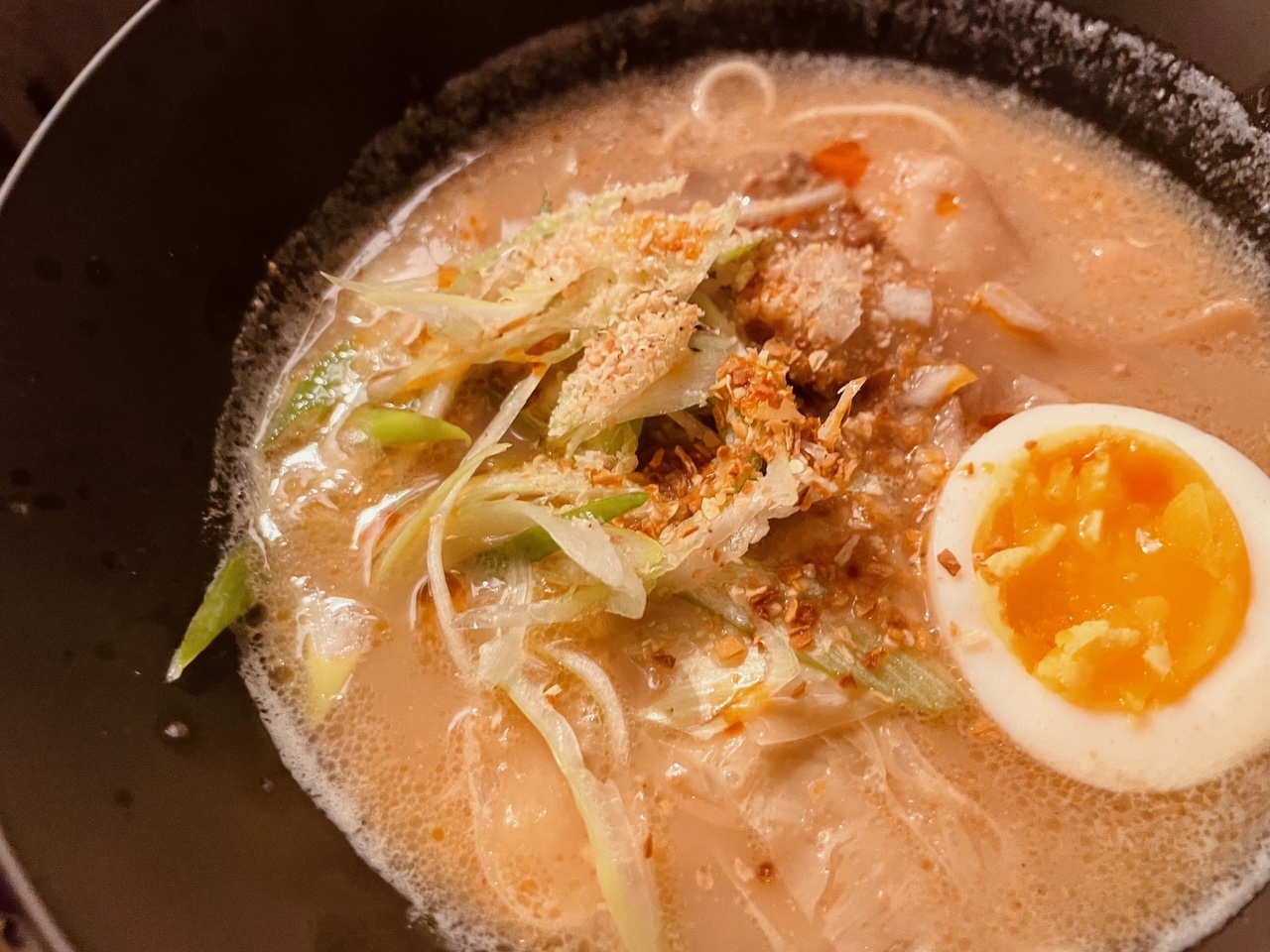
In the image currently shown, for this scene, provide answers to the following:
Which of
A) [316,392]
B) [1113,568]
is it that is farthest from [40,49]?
[1113,568]

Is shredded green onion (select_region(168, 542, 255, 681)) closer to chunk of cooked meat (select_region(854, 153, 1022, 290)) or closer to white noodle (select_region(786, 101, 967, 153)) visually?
chunk of cooked meat (select_region(854, 153, 1022, 290))

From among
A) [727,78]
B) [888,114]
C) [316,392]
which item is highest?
[727,78]

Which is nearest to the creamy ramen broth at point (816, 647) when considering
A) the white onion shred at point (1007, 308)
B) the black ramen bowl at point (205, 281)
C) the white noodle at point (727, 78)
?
the white onion shred at point (1007, 308)

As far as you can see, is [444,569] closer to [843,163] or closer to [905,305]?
[905,305]

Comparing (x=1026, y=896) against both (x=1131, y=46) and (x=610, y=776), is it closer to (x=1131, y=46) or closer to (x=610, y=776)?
(x=610, y=776)

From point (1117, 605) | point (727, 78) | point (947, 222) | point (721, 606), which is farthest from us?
point (727, 78)

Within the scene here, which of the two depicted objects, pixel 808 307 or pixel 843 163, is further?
pixel 843 163

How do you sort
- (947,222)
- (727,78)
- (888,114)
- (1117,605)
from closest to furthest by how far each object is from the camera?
1. (1117,605)
2. (947,222)
3. (888,114)
4. (727,78)

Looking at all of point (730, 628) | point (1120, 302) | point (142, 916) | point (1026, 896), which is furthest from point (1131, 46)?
point (142, 916)

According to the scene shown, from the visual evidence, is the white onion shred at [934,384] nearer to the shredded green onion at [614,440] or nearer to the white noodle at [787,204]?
the white noodle at [787,204]
